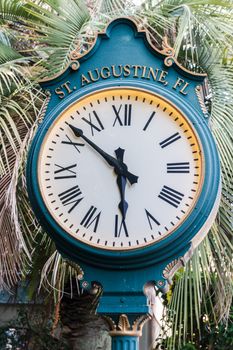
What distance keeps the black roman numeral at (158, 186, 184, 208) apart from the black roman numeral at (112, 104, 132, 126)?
0.34 meters

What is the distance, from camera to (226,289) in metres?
5.37

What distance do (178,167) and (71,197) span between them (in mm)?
469

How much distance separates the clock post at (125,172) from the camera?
9.79 feet

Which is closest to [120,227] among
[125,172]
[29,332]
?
[125,172]

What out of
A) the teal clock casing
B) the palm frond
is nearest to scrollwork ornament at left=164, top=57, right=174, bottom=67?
the teal clock casing

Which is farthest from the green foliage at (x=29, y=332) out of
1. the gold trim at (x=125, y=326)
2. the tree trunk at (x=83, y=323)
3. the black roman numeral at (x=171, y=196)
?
the black roman numeral at (x=171, y=196)

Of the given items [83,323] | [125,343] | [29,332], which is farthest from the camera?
[29,332]

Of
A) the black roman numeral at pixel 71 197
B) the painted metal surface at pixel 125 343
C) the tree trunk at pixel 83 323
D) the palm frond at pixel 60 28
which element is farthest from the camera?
the tree trunk at pixel 83 323

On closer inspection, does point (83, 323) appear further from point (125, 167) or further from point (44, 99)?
point (125, 167)

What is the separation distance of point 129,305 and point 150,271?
162mm

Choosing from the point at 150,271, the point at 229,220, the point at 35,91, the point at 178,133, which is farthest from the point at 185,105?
the point at 35,91

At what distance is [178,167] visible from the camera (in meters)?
3.07

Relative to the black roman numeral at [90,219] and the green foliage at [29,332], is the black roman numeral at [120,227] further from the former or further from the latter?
the green foliage at [29,332]

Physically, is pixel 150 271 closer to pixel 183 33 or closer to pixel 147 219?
pixel 147 219
